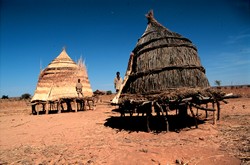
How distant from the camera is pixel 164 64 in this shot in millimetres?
9766

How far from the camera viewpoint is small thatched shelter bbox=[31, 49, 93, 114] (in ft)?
66.8

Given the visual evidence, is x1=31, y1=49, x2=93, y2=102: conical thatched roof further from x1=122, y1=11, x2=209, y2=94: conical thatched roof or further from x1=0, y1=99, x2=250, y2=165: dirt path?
x1=122, y1=11, x2=209, y2=94: conical thatched roof

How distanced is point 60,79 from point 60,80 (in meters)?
0.10

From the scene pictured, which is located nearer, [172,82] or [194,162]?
[194,162]

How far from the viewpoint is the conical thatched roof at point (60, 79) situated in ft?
67.2

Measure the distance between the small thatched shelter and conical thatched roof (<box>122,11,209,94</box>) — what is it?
10.7 metres

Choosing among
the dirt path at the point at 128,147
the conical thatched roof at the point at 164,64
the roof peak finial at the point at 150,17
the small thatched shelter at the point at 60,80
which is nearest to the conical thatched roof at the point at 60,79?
the small thatched shelter at the point at 60,80

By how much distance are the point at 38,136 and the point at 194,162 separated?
6.91m

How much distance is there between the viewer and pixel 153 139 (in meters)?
7.87

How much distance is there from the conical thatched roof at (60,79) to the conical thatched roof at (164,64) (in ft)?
36.7

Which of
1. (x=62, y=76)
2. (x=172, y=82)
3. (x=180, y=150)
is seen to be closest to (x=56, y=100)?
(x=62, y=76)

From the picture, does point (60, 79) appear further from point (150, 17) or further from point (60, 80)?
point (150, 17)

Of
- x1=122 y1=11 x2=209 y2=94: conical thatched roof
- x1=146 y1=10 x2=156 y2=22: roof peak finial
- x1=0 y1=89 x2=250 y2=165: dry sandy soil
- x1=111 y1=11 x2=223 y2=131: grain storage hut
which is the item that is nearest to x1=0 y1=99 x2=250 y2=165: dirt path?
x1=0 y1=89 x2=250 y2=165: dry sandy soil

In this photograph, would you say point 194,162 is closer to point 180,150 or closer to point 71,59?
point 180,150
